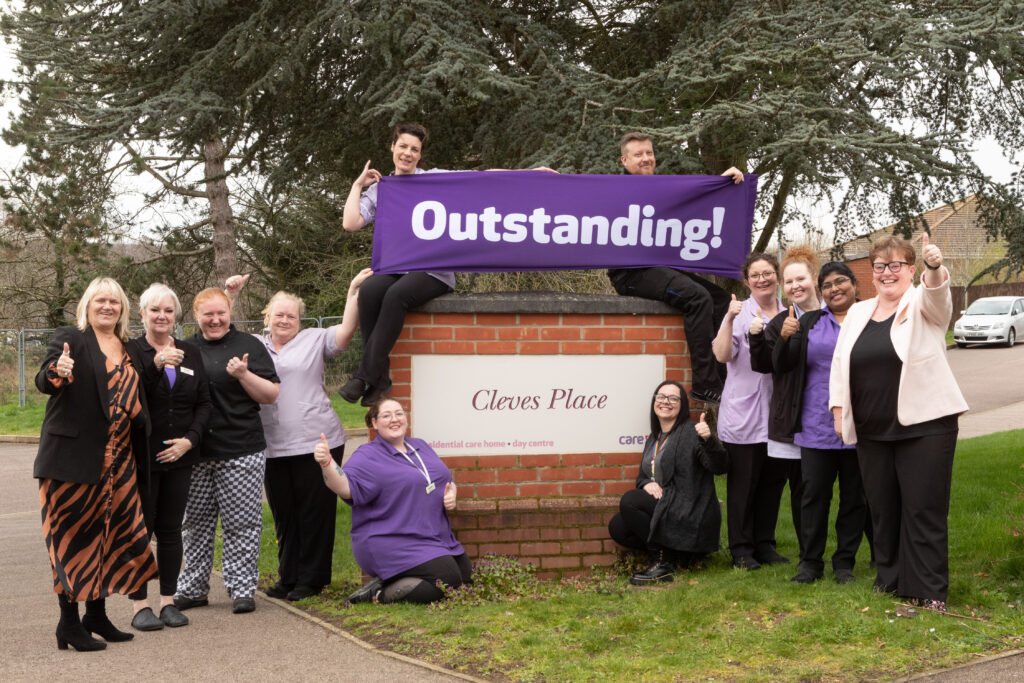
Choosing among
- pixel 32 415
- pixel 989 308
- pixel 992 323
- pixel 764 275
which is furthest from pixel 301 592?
pixel 989 308

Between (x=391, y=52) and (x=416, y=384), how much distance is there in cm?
506

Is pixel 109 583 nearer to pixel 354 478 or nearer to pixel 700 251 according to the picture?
pixel 354 478

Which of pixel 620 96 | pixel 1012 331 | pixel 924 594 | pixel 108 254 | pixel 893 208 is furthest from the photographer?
pixel 1012 331

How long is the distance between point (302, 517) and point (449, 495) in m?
1.01

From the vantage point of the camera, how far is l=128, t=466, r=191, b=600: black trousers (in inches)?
232

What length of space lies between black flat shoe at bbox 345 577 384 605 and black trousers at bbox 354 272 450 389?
120cm

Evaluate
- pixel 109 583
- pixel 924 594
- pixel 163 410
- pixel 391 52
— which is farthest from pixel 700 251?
pixel 391 52

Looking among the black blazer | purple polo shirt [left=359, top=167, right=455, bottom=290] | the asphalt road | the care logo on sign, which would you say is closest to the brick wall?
the care logo on sign

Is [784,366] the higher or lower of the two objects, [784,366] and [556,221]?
the lower

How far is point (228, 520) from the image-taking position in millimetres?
6184

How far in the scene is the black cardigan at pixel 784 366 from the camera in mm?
6133

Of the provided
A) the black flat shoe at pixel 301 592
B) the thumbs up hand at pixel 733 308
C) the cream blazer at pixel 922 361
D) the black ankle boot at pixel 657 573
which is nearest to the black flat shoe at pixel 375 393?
the black flat shoe at pixel 301 592

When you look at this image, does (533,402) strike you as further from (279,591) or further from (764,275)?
(279,591)

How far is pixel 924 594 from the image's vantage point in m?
5.41
